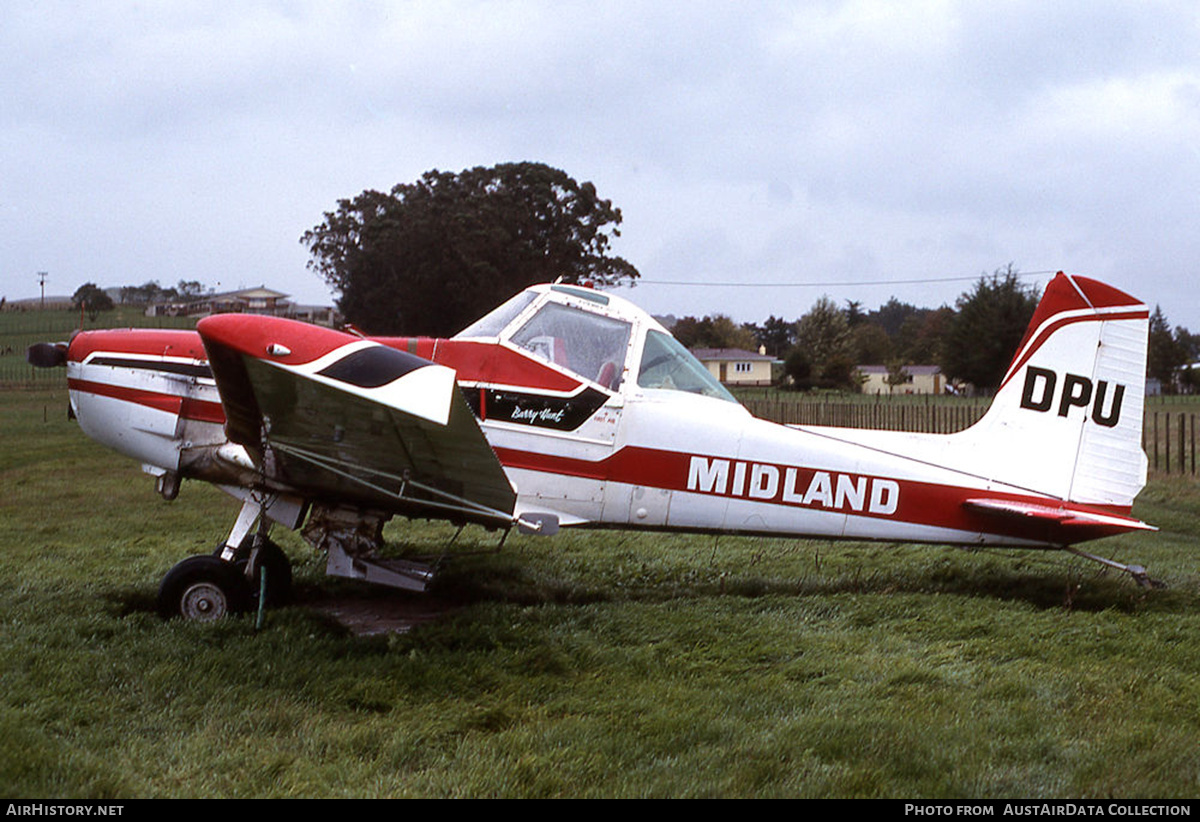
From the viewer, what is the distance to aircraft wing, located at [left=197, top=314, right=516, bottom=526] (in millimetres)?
4293

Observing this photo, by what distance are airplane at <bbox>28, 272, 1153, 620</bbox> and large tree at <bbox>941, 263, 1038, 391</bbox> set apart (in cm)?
3218

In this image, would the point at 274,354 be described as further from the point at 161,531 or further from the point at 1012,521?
the point at 161,531

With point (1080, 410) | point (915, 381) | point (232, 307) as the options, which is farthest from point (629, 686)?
point (915, 381)

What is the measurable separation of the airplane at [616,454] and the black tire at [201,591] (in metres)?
0.01

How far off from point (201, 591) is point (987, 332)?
36.9 m

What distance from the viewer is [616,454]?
6070 millimetres

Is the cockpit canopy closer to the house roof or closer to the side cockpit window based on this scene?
the side cockpit window

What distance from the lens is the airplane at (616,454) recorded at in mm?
5695

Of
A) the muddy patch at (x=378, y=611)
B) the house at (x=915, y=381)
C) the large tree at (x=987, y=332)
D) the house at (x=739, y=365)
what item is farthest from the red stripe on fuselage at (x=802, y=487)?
the house at (x=915, y=381)

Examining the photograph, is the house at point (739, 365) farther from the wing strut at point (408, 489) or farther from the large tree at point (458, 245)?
the wing strut at point (408, 489)

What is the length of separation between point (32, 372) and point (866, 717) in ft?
166

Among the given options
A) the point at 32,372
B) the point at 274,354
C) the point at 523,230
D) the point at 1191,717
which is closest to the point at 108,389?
the point at 274,354

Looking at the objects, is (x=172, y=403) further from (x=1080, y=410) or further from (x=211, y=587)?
(x=1080, y=410)

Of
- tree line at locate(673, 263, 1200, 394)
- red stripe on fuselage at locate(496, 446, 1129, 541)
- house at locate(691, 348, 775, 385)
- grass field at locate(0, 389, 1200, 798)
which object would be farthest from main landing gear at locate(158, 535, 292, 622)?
house at locate(691, 348, 775, 385)
